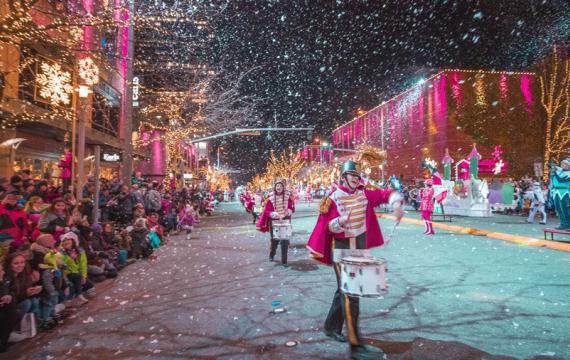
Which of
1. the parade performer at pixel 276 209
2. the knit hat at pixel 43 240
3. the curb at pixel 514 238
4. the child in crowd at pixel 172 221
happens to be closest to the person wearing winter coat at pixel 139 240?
the parade performer at pixel 276 209

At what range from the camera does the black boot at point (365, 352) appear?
4251 mm

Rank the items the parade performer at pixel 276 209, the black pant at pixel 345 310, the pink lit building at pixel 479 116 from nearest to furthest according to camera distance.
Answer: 1. the black pant at pixel 345 310
2. the parade performer at pixel 276 209
3. the pink lit building at pixel 479 116

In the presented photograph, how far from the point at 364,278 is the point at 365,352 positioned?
737 millimetres

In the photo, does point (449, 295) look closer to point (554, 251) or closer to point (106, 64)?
point (554, 251)

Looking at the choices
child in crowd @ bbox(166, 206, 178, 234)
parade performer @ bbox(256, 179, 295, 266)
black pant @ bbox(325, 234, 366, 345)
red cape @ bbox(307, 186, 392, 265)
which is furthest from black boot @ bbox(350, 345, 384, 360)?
child in crowd @ bbox(166, 206, 178, 234)

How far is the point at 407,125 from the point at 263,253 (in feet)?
169

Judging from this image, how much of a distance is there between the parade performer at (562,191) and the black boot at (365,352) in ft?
33.2

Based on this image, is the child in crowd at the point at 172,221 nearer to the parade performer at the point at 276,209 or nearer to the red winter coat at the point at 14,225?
the parade performer at the point at 276,209

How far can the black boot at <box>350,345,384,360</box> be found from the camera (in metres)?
4.25

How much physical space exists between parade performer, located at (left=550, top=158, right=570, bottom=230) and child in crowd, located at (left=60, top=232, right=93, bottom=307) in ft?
39.8

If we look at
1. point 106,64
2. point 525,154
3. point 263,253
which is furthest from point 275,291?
point 525,154

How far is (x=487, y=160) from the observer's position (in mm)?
46781

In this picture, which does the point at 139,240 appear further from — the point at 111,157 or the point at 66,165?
the point at 111,157

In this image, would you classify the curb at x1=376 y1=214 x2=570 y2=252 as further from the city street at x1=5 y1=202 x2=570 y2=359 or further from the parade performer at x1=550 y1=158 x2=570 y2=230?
the city street at x1=5 y1=202 x2=570 y2=359
